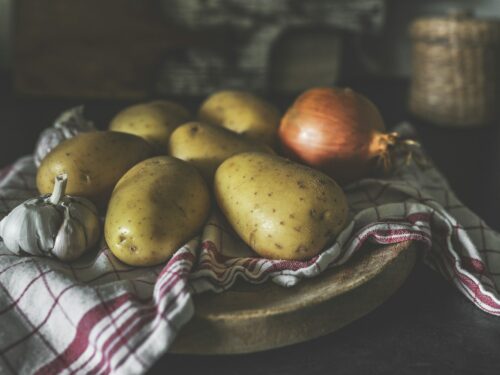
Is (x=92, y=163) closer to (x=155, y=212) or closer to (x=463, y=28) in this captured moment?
(x=155, y=212)

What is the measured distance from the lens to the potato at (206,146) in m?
0.82

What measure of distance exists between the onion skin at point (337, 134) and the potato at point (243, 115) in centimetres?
5

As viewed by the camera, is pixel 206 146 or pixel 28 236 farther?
pixel 206 146

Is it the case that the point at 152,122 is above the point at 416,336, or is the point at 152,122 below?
above

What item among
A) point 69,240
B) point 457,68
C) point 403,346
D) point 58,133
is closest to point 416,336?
point 403,346

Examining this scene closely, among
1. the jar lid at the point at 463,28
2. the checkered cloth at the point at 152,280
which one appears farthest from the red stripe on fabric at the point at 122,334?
the jar lid at the point at 463,28

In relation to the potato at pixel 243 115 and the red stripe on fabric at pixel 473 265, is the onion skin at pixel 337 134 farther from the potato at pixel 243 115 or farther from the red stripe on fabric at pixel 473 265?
the red stripe on fabric at pixel 473 265

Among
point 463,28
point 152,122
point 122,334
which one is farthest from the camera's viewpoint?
point 463,28

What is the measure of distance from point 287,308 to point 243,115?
409mm

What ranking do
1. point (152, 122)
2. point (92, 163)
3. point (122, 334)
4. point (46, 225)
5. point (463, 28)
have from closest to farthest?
point (122, 334) → point (46, 225) → point (92, 163) → point (152, 122) → point (463, 28)

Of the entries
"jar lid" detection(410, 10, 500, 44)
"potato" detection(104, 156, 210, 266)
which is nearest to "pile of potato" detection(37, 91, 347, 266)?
"potato" detection(104, 156, 210, 266)

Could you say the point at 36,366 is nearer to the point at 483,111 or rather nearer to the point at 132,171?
the point at 132,171

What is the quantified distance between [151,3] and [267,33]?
314mm

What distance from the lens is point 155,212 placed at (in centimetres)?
69
